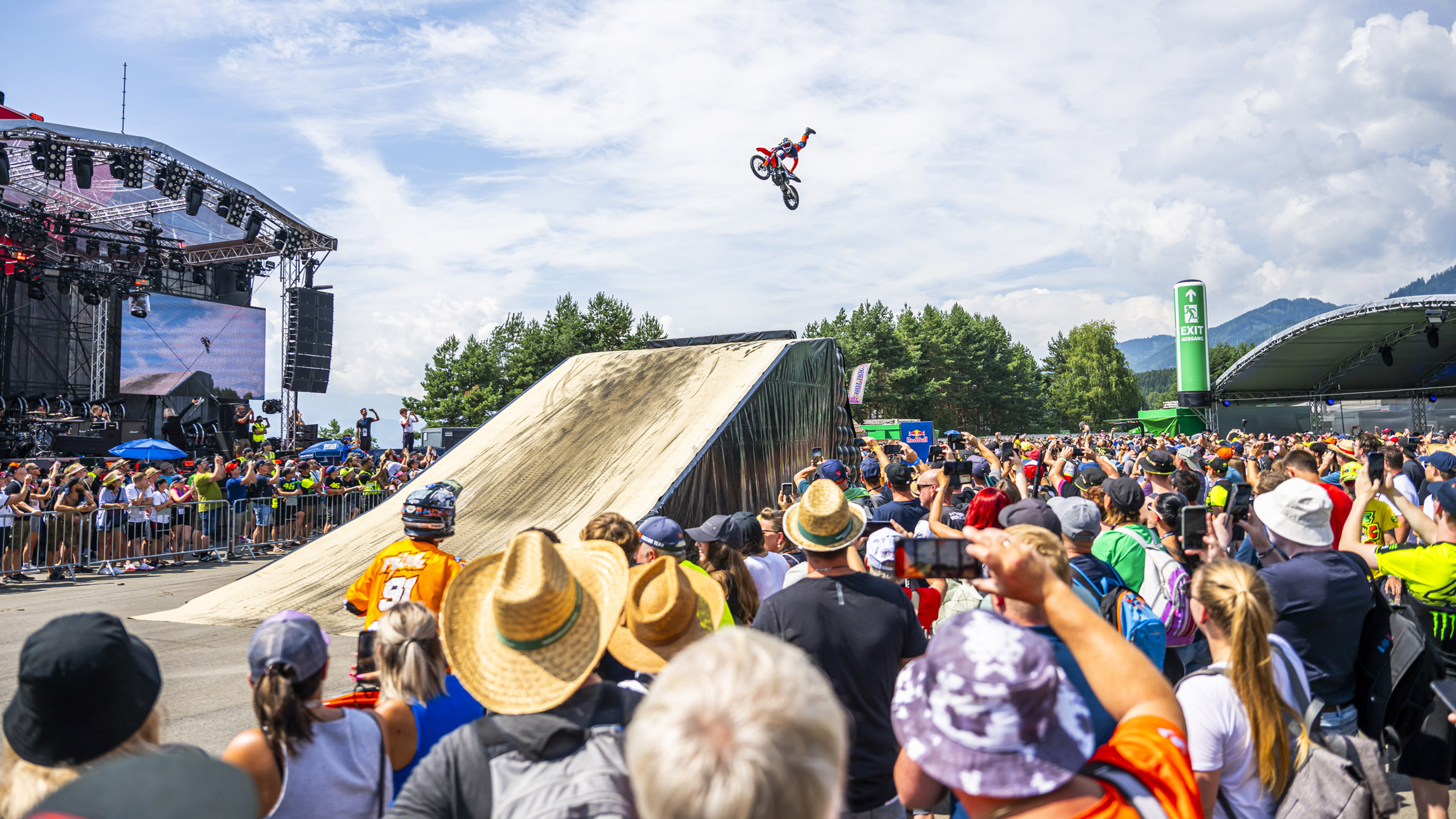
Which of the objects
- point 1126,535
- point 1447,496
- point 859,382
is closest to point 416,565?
point 1126,535

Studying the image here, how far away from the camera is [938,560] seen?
89.6 inches

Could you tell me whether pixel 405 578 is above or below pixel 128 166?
below

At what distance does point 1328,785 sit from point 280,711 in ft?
10.2

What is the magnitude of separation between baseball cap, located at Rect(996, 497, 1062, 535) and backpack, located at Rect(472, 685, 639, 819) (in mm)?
2772

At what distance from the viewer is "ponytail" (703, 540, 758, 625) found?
433cm

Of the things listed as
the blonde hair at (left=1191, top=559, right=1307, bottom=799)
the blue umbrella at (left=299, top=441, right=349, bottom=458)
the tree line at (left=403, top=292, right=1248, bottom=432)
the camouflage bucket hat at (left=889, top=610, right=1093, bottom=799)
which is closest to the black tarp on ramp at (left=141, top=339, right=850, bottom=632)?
the blonde hair at (left=1191, top=559, right=1307, bottom=799)

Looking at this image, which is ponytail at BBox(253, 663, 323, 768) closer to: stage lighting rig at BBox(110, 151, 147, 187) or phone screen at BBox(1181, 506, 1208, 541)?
phone screen at BBox(1181, 506, 1208, 541)

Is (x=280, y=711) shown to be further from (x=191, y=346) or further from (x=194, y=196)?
(x=191, y=346)

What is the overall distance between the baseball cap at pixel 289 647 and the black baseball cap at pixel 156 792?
844 mm

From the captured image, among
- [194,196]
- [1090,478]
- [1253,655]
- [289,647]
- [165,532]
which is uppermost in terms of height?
[194,196]

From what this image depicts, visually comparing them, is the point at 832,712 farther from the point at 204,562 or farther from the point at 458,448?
the point at 204,562

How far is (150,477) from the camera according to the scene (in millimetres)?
14484

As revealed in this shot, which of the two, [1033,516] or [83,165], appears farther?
[83,165]

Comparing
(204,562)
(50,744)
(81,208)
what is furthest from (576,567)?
(81,208)
